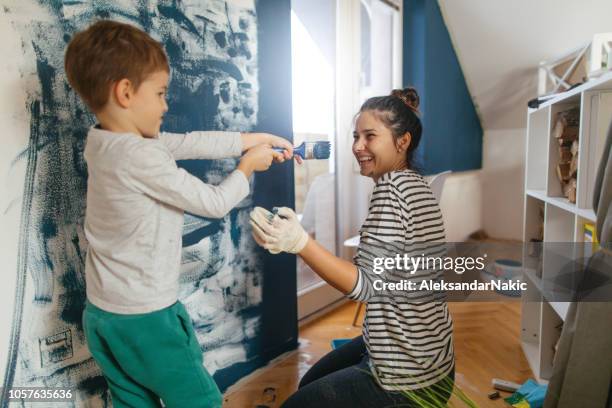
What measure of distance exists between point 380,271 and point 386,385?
0.26 meters

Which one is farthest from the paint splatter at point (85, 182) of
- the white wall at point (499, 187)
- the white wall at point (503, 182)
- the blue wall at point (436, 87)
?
the white wall at point (503, 182)

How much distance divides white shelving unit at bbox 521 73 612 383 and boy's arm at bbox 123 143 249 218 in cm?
111

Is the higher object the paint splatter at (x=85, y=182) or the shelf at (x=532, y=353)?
the paint splatter at (x=85, y=182)

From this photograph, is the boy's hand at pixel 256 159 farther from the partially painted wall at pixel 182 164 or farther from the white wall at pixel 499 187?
the white wall at pixel 499 187

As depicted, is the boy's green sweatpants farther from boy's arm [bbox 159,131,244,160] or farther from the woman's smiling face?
the woman's smiling face

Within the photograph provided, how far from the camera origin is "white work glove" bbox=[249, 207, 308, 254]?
931 mm

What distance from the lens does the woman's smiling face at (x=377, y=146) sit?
1204 millimetres

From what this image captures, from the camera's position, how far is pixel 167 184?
875mm

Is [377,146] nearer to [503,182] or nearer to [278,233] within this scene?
[278,233]

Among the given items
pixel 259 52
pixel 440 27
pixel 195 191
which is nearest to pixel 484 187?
pixel 440 27

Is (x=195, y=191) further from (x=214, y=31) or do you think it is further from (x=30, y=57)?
(x=214, y=31)

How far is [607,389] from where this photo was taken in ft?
2.82

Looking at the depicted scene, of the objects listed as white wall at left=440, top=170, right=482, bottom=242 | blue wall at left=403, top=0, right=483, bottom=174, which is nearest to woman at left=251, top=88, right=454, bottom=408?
blue wall at left=403, top=0, right=483, bottom=174

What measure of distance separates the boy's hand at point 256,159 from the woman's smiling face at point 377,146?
276mm
